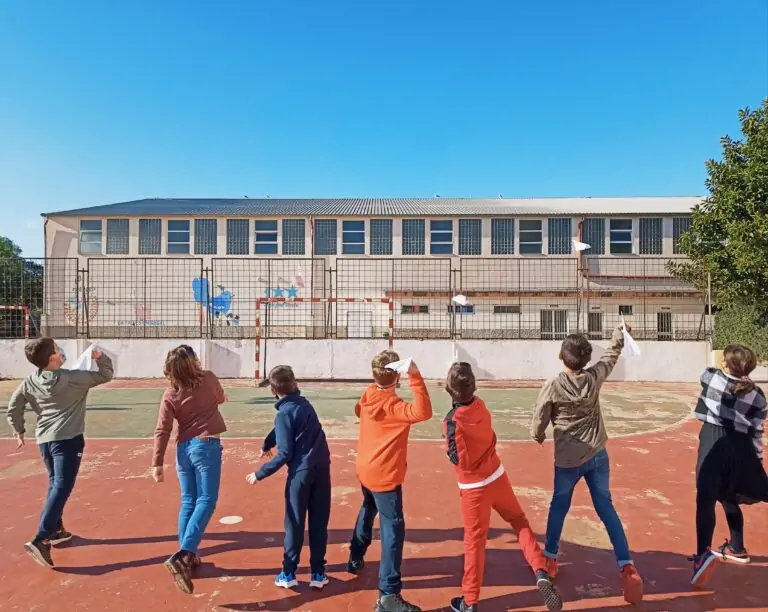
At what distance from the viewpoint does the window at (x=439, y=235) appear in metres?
22.7

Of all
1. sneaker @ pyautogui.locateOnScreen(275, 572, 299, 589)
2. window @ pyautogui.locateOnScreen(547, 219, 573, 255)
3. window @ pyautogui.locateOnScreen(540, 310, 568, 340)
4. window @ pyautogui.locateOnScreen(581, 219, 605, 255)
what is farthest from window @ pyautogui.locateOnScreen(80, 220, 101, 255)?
sneaker @ pyautogui.locateOnScreen(275, 572, 299, 589)

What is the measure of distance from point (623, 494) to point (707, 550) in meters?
1.75

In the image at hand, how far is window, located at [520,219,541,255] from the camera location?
74.6ft

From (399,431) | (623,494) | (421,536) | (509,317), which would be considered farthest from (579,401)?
(509,317)

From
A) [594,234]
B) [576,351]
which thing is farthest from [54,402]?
[594,234]

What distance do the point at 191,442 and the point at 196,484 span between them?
33 centimetres

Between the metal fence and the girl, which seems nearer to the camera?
the girl

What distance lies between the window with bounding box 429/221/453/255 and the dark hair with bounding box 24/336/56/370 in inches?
782

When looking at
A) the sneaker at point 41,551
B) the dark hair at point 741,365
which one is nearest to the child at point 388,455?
the dark hair at point 741,365

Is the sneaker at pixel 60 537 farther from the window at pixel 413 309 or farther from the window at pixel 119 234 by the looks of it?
the window at pixel 119 234

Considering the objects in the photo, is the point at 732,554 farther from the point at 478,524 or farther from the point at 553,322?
the point at 553,322

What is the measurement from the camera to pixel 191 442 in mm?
3332

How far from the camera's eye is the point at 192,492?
3.41m

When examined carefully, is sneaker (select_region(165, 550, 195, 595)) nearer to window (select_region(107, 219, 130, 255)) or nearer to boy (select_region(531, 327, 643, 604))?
boy (select_region(531, 327, 643, 604))
